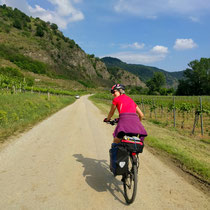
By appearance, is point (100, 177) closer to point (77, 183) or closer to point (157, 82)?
point (77, 183)

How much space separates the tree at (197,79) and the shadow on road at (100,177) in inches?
3190

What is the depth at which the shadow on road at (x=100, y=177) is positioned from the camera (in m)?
3.80

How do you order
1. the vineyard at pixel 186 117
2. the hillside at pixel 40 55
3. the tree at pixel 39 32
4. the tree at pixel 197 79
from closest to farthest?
1. the vineyard at pixel 186 117
2. the tree at pixel 197 79
3. the hillside at pixel 40 55
4. the tree at pixel 39 32

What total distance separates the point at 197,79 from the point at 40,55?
85017mm

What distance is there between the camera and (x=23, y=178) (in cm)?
410

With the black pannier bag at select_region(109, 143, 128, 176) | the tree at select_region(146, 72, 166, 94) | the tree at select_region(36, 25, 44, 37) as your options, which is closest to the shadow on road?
the black pannier bag at select_region(109, 143, 128, 176)

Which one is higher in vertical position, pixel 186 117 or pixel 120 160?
pixel 120 160

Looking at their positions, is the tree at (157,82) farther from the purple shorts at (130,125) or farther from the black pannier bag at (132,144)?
the black pannier bag at (132,144)

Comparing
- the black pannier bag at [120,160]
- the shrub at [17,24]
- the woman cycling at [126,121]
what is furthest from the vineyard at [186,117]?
the shrub at [17,24]

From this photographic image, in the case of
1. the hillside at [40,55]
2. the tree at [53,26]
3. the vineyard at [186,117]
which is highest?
the tree at [53,26]

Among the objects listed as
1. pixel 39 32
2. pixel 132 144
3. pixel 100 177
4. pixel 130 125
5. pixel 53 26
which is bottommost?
pixel 100 177

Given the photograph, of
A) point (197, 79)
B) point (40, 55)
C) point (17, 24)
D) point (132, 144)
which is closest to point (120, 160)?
point (132, 144)

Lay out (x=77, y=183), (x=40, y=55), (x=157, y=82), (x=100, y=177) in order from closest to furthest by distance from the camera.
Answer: (x=77, y=183) → (x=100, y=177) → (x=40, y=55) → (x=157, y=82)

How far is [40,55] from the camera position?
109 metres
